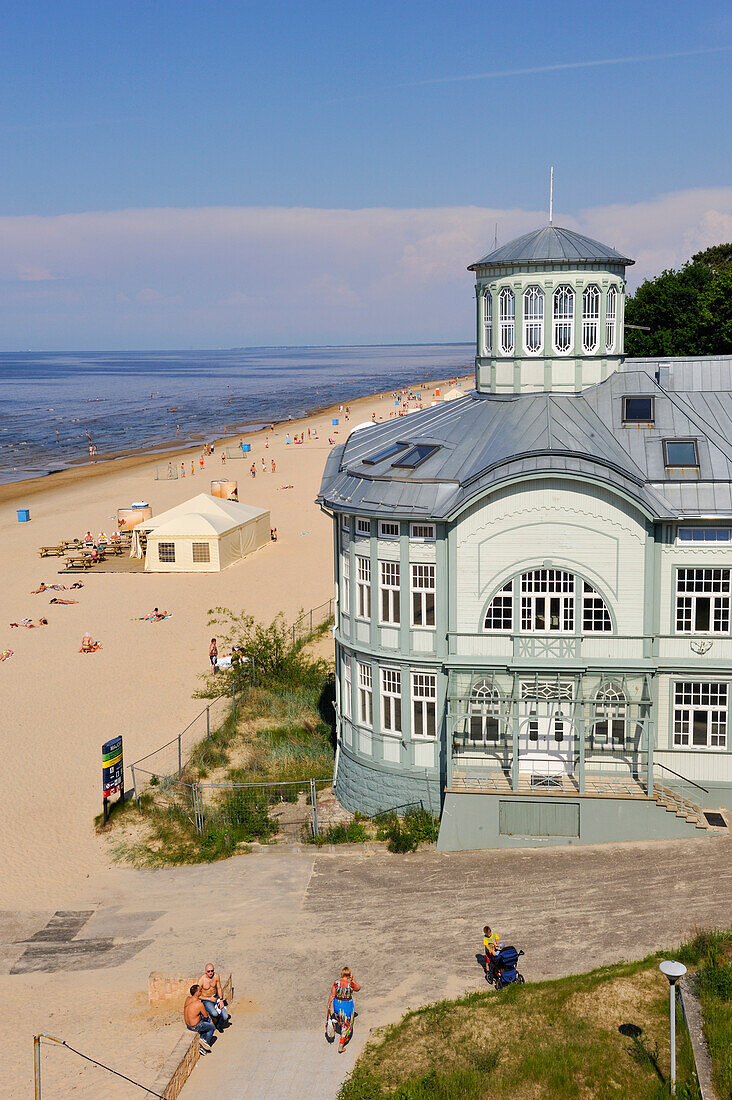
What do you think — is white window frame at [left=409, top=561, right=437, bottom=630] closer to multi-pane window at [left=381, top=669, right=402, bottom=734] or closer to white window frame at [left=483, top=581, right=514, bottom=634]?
white window frame at [left=483, top=581, right=514, bottom=634]

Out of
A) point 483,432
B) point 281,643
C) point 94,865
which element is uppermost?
point 483,432

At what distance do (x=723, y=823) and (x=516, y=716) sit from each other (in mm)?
5071

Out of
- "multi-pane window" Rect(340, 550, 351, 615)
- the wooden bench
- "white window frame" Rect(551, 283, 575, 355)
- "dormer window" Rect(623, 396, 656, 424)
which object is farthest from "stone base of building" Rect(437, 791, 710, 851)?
the wooden bench

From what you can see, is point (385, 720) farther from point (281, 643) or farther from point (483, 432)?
point (281, 643)

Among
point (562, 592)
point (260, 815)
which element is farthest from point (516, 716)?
point (260, 815)

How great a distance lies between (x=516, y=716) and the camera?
2323cm

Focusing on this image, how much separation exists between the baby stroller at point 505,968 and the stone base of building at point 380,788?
671cm

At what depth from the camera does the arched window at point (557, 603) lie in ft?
77.7

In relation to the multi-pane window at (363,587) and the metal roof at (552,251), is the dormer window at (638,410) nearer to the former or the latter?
the metal roof at (552,251)

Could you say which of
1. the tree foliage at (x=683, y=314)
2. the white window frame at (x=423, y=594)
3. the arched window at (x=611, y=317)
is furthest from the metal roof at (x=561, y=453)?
the tree foliage at (x=683, y=314)

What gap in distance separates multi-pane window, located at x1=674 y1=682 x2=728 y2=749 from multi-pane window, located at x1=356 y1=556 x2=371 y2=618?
7.37 m

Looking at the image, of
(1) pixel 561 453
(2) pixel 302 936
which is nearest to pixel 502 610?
(1) pixel 561 453

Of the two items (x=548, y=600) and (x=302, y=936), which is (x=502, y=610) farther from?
(x=302, y=936)

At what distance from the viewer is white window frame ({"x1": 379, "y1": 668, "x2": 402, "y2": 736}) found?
25.0 meters
